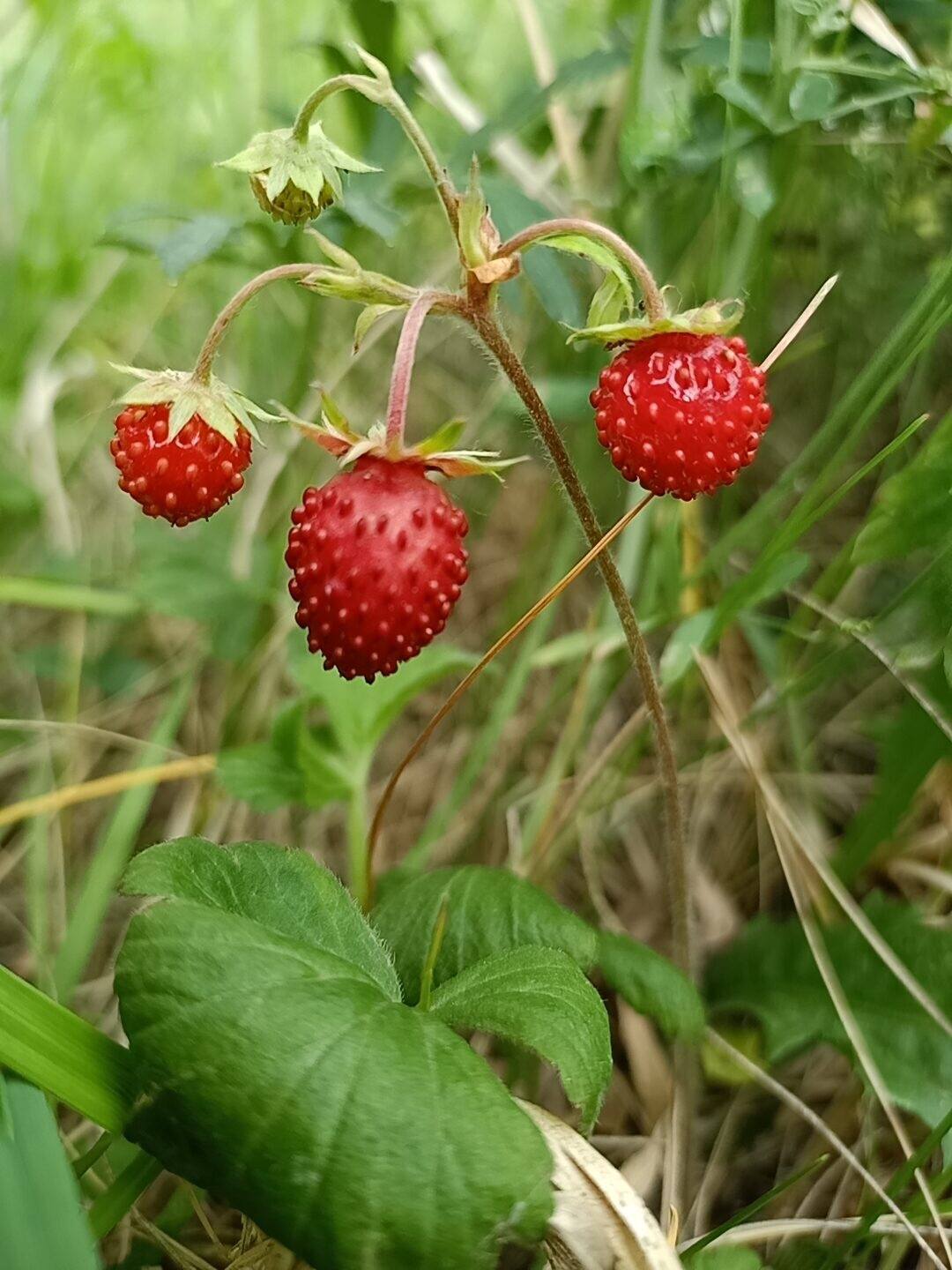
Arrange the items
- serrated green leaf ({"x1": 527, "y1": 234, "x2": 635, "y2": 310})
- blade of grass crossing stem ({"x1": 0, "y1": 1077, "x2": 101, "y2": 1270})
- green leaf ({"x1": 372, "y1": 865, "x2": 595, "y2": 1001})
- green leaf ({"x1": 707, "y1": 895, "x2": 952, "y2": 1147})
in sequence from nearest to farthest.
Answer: blade of grass crossing stem ({"x1": 0, "y1": 1077, "x2": 101, "y2": 1270})
serrated green leaf ({"x1": 527, "y1": 234, "x2": 635, "y2": 310})
green leaf ({"x1": 372, "y1": 865, "x2": 595, "y2": 1001})
green leaf ({"x1": 707, "y1": 895, "x2": 952, "y2": 1147})

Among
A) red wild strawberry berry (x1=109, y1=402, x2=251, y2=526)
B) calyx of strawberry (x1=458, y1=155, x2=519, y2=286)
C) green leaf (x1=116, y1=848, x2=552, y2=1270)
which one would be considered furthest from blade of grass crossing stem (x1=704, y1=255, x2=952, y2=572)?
green leaf (x1=116, y1=848, x2=552, y2=1270)

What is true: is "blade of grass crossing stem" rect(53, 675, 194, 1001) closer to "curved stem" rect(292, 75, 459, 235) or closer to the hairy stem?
the hairy stem

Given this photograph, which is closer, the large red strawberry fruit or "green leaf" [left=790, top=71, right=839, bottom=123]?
the large red strawberry fruit

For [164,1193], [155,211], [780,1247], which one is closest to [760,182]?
[155,211]

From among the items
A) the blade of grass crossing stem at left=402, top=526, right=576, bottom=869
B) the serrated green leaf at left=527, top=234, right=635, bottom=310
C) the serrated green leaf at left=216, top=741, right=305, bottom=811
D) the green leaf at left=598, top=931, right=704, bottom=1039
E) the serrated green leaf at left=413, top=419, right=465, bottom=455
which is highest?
the serrated green leaf at left=527, top=234, right=635, bottom=310

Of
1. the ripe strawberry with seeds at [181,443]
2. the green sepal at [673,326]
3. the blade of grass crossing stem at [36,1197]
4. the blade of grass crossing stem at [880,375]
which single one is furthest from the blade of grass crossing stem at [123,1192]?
the blade of grass crossing stem at [880,375]

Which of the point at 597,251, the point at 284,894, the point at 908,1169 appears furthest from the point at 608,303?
the point at 908,1169

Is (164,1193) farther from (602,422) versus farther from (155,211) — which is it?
(155,211)
